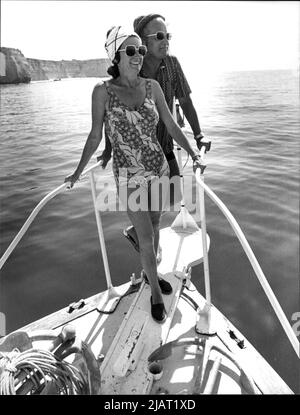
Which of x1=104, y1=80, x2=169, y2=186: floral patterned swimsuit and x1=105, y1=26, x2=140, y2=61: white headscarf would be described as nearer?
x1=105, y1=26, x2=140, y2=61: white headscarf

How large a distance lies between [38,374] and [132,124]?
5.70 feet

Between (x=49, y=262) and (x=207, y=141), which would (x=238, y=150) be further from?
(x=207, y=141)

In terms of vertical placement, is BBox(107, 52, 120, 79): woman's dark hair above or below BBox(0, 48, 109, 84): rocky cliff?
below

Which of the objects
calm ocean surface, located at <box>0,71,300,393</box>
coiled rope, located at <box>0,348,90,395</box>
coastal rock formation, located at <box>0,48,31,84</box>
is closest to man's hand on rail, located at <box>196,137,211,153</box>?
coiled rope, located at <box>0,348,90,395</box>

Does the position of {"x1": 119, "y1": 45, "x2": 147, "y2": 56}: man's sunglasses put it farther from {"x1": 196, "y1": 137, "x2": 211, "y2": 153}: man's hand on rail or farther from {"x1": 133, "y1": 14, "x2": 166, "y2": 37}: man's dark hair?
{"x1": 196, "y1": 137, "x2": 211, "y2": 153}: man's hand on rail

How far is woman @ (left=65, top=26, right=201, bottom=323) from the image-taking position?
2.28 m

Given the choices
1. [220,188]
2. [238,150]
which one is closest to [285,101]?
[238,150]

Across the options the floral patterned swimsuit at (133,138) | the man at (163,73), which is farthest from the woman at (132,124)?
the man at (163,73)

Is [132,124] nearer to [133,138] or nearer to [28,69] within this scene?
[133,138]

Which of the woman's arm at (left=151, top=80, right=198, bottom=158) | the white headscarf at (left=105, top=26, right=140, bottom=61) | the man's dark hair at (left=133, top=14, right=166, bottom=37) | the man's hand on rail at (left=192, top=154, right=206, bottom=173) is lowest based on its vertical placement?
the man's hand on rail at (left=192, top=154, right=206, bottom=173)

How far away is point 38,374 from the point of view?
200cm

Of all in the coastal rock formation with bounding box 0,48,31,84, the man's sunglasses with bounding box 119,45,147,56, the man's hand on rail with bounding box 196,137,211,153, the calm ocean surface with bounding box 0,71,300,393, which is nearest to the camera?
the man's sunglasses with bounding box 119,45,147,56

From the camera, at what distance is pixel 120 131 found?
2.40 meters

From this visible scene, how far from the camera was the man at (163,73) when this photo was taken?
2574 millimetres
